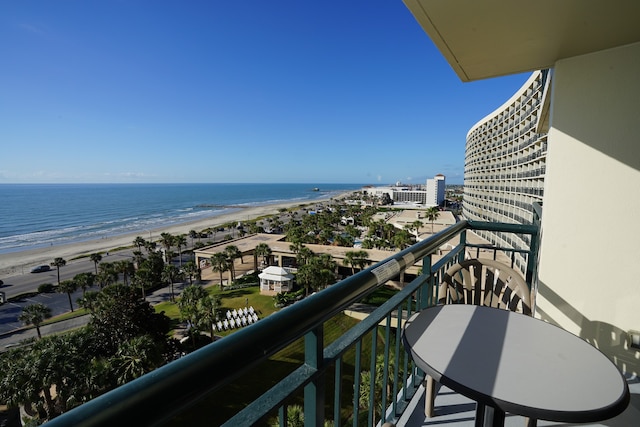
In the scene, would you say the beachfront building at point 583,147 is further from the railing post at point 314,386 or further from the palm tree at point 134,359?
the palm tree at point 134,359

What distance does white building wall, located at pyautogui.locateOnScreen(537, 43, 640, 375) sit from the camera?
2361 mm

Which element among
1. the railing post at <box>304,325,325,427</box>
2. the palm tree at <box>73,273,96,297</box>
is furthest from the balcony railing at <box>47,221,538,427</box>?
the palm tree at <box>73,273,96,297</box>

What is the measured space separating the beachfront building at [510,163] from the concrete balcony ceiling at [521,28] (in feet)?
65.1

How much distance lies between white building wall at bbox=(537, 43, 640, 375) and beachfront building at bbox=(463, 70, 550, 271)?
19211mm

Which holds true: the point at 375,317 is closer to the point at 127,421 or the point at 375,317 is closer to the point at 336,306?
the point at 336,306

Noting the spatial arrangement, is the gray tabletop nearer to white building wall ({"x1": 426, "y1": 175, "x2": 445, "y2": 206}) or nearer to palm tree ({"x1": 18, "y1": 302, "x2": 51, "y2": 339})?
palm tree ({"x1": 18, "y1": 302, "x2": 51, "y2": 339})

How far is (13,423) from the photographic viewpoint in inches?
501

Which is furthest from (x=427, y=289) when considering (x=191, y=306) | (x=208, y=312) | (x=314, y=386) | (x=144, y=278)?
(x=144, y=278)

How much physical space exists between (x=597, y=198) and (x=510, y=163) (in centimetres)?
3642

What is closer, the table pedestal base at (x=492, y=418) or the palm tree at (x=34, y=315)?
the table pedestal base at (x=492, y=418)

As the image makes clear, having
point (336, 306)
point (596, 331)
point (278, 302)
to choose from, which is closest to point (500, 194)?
point (278, 302)

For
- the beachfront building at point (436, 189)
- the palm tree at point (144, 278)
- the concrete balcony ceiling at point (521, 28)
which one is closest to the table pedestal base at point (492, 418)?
the concrete balcony ceiling at point (521, 28)

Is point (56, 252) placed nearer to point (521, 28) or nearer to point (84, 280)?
point (84, 280)

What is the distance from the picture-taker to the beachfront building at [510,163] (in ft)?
86.1
